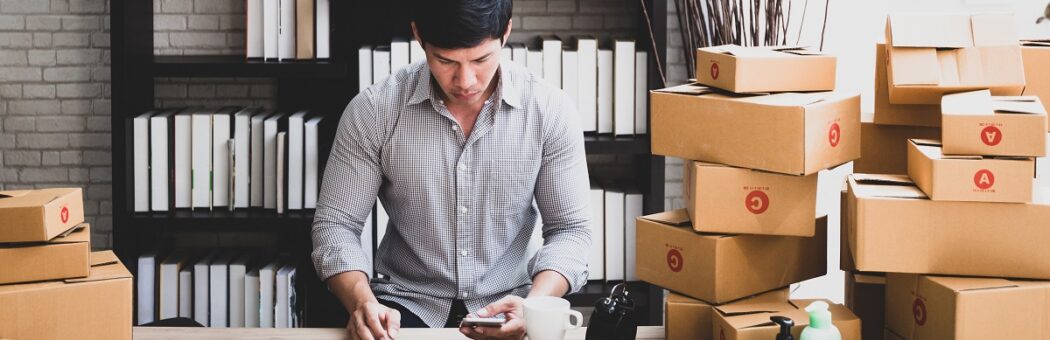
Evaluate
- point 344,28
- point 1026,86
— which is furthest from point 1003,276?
point 344,28

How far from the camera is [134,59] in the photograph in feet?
10.3

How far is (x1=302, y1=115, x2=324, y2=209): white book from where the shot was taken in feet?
10.2

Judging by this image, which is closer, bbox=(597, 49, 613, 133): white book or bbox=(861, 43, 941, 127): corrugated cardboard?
bbox=(861, 43, 941, 127): corrugated cardboard

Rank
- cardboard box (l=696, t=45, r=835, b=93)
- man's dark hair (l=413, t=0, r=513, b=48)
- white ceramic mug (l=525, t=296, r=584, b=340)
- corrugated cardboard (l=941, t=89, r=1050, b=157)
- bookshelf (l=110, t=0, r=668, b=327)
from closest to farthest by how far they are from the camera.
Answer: corrugated cardboard (l=941, t=89, r=1050, b=157)
white ceramic mug (l=525, t=296, r=584, b=340)
cardboard box (l=696, t=45, r=835, b=93)
man's dark hair (l=413, t=0, r=513, b=48)
bookshelf (l=110, t=0, r=668, b=327)

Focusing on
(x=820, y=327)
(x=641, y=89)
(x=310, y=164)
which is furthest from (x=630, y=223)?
(x=820, y=327)

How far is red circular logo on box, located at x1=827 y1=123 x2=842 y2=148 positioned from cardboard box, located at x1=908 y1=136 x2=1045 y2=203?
20cm

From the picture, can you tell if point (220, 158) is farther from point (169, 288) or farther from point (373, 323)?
point (373, 323)

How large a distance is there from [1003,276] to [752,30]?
150 cm

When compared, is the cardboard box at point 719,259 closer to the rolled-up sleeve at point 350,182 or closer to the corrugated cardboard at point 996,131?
the corrugated cardboard at point 996,131

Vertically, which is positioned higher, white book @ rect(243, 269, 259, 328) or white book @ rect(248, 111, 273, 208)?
white book @ rect(248, 111, 273, 208)

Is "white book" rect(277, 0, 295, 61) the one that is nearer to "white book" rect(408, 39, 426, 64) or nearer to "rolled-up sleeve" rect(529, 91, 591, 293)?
"white book" rect(408, 39, 426, 64)

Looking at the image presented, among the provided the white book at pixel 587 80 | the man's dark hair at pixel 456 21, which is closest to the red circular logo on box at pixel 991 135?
the man's dark hair at pixel 456 21

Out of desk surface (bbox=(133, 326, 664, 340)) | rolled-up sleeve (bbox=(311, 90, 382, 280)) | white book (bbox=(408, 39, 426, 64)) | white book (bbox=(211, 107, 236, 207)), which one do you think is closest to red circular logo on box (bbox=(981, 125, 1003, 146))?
desk surface (bbox=(133, 326, 664, 340))

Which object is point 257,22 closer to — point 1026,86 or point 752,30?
point 752,30
